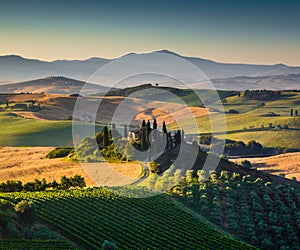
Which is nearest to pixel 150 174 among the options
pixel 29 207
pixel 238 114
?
pixel 29 207

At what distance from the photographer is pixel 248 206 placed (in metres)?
45.6

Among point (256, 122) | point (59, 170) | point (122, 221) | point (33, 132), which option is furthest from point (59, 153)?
point (256, 122)

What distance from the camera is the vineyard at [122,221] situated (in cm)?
3309

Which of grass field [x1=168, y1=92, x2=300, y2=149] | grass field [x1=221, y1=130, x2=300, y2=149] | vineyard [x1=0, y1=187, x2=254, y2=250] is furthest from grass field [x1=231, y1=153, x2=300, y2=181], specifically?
vineyard [x1=0, y1=187, x2=254, y2=250]

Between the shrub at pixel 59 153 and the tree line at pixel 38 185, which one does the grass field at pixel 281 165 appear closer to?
the shrub at pixel 59 153

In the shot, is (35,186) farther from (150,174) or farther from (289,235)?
(289,235)

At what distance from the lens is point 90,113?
155 metres

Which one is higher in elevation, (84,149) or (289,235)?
(84,149)

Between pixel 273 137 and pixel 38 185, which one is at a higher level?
pixel 38 185

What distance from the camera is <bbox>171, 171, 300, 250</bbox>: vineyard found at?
133 feet

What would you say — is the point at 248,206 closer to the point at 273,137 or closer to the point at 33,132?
the point at 33,132

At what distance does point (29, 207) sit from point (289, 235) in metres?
22.9

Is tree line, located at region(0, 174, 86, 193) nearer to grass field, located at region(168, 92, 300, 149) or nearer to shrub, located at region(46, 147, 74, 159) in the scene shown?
shrub, located at region(46, 147, 74, 159)

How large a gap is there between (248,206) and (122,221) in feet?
49.0
